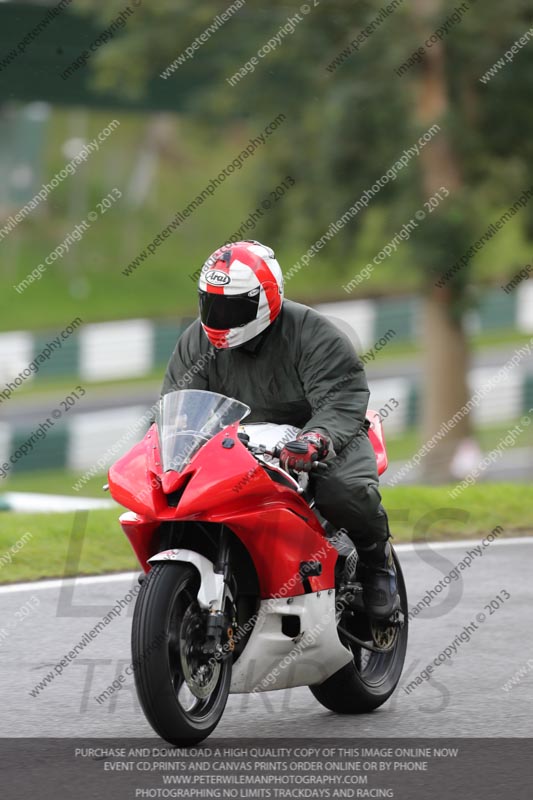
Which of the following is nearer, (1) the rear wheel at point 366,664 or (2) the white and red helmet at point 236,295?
(2) the white and red helmet at point 236,295

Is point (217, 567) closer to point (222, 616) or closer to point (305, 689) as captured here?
point (222, 616)

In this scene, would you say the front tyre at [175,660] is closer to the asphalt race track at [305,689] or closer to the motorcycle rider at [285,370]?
the asphalt race track at [305,689]

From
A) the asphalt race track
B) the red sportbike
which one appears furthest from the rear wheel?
the red sportbike

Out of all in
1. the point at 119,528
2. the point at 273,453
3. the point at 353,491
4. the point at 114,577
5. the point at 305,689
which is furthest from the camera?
the point at 119,528

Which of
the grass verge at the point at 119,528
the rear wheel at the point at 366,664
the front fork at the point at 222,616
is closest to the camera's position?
the front fork at the point at 222,616

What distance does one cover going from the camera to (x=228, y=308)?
560 centimetres

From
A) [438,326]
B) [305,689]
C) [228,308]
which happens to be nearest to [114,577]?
[305,689]

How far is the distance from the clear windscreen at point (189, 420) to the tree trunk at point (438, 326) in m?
12.5

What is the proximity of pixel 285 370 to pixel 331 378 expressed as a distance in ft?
0.63

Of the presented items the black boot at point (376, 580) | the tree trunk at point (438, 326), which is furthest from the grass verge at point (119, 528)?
the tree trunk at point (438, 326)

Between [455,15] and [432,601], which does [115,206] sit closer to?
[455,15]

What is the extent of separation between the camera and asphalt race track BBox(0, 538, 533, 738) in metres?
5.82

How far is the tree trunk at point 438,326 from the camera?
60.3 feet

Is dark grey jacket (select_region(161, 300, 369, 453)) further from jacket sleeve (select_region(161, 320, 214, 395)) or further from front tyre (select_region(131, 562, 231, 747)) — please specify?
front tyre (select_region(131, 562, 231, 747))
